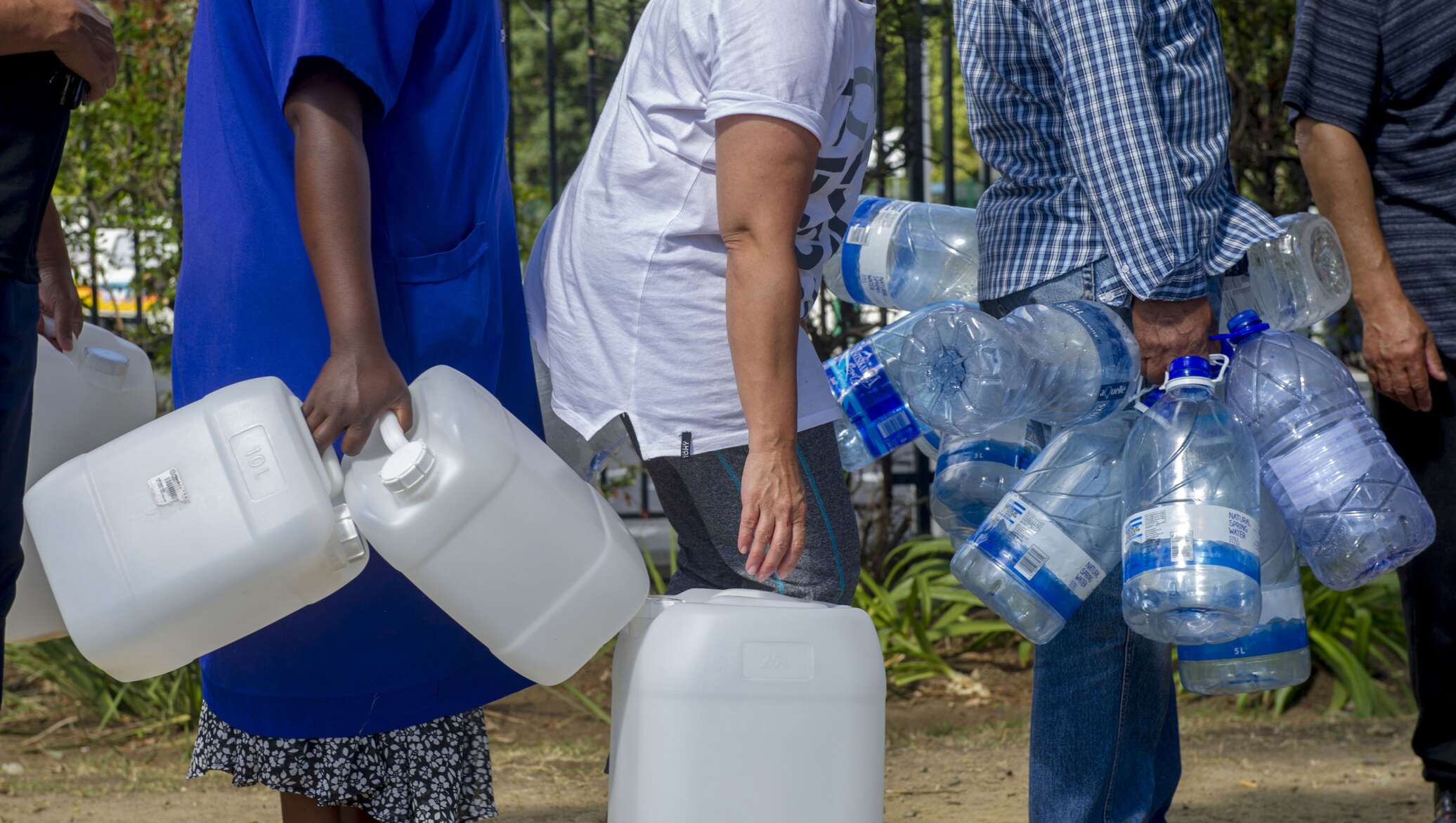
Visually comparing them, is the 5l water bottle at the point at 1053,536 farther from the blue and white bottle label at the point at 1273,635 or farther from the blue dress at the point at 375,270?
the blue dress at the point at 375,270

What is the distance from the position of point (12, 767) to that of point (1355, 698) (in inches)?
153

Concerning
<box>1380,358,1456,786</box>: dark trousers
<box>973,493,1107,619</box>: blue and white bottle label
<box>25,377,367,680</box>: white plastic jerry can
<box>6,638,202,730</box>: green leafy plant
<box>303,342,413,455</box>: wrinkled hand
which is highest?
<box>303,342,413,455</box>: wrinkled hand

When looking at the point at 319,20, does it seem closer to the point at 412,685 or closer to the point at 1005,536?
the point at 412,685

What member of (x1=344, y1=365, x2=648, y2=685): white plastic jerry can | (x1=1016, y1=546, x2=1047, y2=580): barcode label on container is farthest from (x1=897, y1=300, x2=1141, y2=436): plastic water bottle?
(x1=344, y1=365, x2=648, y2=685): white plastic jerry can

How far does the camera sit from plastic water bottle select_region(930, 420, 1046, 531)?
2654 mm

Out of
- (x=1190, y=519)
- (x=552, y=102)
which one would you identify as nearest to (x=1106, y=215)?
(x=1190, y=519)

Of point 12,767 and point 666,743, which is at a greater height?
point 666,743

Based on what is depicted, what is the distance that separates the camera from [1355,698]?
4395mm

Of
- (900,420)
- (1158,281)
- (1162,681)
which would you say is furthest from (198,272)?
Result: (1162,681)

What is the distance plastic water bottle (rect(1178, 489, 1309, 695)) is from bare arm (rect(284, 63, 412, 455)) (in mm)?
1423

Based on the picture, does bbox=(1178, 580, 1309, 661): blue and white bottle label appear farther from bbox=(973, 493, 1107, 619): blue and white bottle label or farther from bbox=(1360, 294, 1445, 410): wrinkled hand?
bbox=(1360, 294, 1445, 410): wrinkled hand

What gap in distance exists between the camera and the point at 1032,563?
89.5 inches

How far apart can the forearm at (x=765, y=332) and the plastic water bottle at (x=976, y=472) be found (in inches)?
28.8

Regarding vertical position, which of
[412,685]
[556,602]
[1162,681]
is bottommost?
[1162,681]
